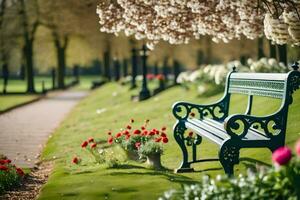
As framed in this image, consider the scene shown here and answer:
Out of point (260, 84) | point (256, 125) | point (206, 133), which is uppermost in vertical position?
point (260, 84)

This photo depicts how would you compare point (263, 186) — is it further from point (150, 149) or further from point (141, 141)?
point (141, 141)

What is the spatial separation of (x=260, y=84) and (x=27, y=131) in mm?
11637

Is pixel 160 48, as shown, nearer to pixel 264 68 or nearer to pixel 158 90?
pixel 158 90

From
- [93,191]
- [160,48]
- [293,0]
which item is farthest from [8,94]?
[93,191]

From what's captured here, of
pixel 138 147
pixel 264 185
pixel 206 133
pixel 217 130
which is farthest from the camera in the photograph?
pixel 138 147

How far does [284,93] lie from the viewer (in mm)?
7832

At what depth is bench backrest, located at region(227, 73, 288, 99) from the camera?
8.16 m

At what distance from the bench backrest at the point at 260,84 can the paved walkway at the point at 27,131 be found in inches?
193

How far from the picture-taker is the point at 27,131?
63.0 ft

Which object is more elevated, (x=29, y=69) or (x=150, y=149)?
(x=29, y=69)

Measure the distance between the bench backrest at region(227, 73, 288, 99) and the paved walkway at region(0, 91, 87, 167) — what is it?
4.89 m

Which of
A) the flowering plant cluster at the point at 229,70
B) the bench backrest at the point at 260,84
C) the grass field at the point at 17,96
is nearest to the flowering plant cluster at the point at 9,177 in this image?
the bench backrest at the point at 260,84

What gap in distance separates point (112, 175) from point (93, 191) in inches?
49.1

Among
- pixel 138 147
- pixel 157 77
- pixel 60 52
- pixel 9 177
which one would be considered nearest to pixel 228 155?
pixel 138 147
